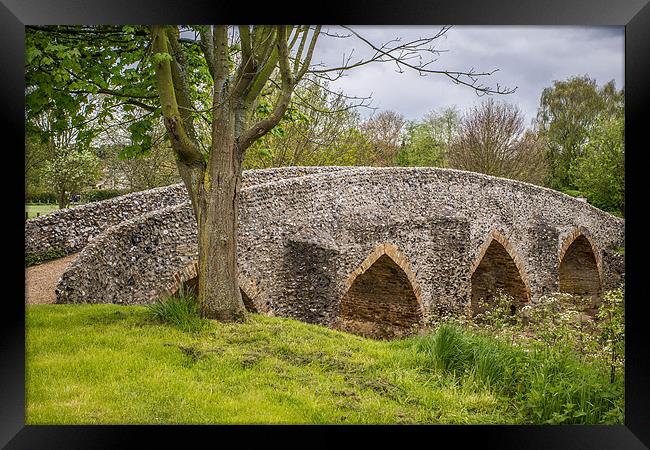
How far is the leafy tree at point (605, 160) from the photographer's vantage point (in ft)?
27.4

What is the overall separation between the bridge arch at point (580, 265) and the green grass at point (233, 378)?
10.0 meters

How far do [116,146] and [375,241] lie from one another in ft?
15.8

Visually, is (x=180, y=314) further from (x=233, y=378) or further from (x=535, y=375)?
(x=535, y=375)

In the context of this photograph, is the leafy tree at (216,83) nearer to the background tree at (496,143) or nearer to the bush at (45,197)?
the bush at (45,197)

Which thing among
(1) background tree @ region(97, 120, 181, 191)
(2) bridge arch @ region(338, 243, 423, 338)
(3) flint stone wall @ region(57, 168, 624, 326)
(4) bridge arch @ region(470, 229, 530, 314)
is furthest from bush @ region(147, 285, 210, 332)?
(4) bridge arch @ region(470, 229, 530, 314)

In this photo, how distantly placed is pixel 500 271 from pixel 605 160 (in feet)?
16.2

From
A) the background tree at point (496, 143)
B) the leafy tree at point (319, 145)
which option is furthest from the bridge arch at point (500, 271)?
the leafy tree at point (319, 145)

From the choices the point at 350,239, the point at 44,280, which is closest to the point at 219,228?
the point at 44,280

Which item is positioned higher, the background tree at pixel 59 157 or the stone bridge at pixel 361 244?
the background tree at pixel 59 157

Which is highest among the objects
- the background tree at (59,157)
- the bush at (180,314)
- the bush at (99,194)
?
the background tree at (59,157)

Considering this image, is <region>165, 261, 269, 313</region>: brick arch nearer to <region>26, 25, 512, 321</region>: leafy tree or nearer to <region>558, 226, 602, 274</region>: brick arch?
<region>26, 25, 512, 321</region>: leafy tree
